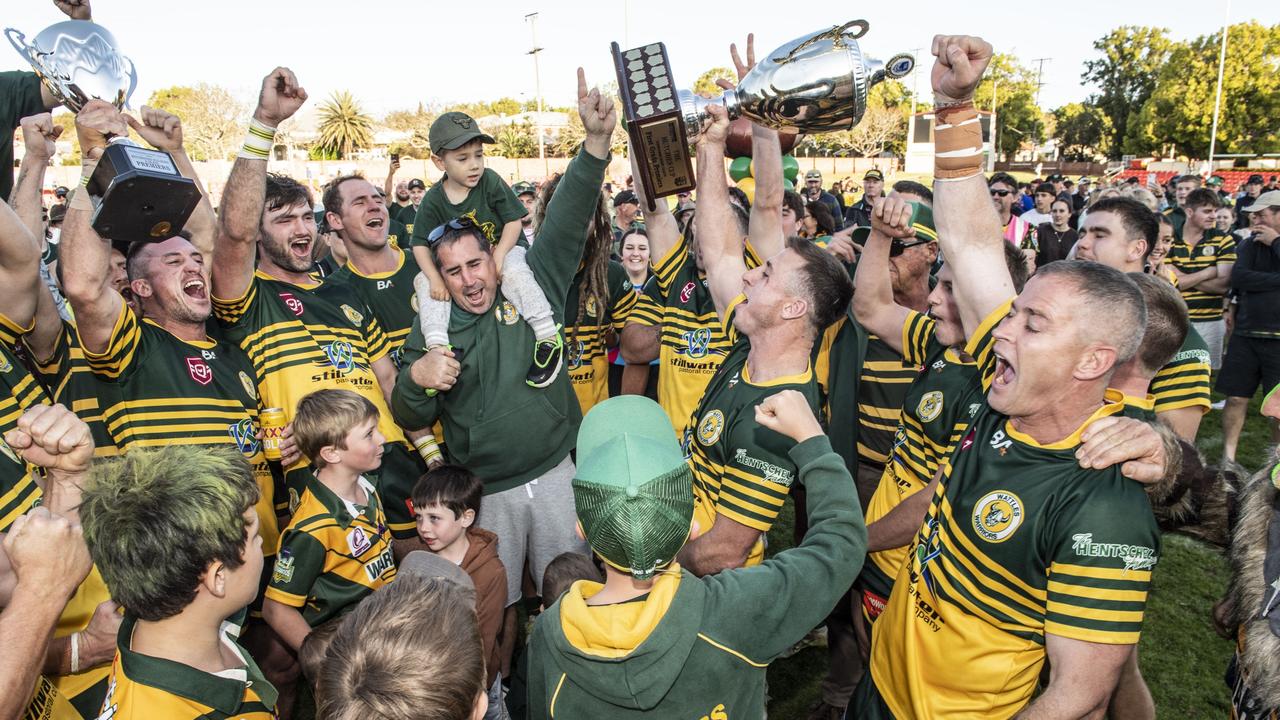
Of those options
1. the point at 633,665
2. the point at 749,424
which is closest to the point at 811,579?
the point at 633,665

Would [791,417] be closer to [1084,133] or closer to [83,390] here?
[83,390]

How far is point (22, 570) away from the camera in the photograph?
1.84 m

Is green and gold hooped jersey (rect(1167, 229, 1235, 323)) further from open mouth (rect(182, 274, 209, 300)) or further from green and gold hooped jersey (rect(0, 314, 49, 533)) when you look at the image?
green and gold hooped jersey (rect(0, 314, 49, 533))

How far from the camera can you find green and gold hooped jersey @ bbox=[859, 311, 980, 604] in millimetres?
3117

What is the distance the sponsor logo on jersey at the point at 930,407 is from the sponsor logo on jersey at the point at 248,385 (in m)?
3.16

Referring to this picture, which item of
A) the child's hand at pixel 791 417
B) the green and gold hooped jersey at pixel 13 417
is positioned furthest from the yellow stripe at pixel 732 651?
the green and gold hooped jersey at pixel 13 417

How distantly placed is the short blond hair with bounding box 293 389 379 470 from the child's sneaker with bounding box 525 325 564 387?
84 centimetres

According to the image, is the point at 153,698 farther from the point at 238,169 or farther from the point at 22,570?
the point at 238,169

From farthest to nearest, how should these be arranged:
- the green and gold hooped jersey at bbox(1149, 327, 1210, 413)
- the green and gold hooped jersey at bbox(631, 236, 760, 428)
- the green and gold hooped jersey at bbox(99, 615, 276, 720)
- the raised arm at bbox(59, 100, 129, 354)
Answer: the green and gold hooped jersey at bbox(631, 236, 760, 428), the green and gold hooped jersey at bbox(1149, 327, 1210, 413), the raised arm at bbox(59, 100, 129, 354), the green and gold hooped jersey at bbox(99, 615, 276, 720)

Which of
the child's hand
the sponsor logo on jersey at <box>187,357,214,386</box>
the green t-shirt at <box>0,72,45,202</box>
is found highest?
the green t-shirt at <box>0,72,45,202</box>

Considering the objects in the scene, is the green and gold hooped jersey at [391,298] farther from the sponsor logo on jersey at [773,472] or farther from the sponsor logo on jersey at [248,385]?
the sponsor logo on jersey at [773,472]

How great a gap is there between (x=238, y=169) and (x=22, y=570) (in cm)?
217

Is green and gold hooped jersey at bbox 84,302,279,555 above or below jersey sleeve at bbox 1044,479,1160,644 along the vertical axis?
above

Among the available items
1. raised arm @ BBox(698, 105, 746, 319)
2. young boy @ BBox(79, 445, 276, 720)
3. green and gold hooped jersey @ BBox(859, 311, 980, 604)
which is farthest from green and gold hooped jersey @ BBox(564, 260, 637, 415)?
young boy @ BBox(79, 445, 276, 720)
